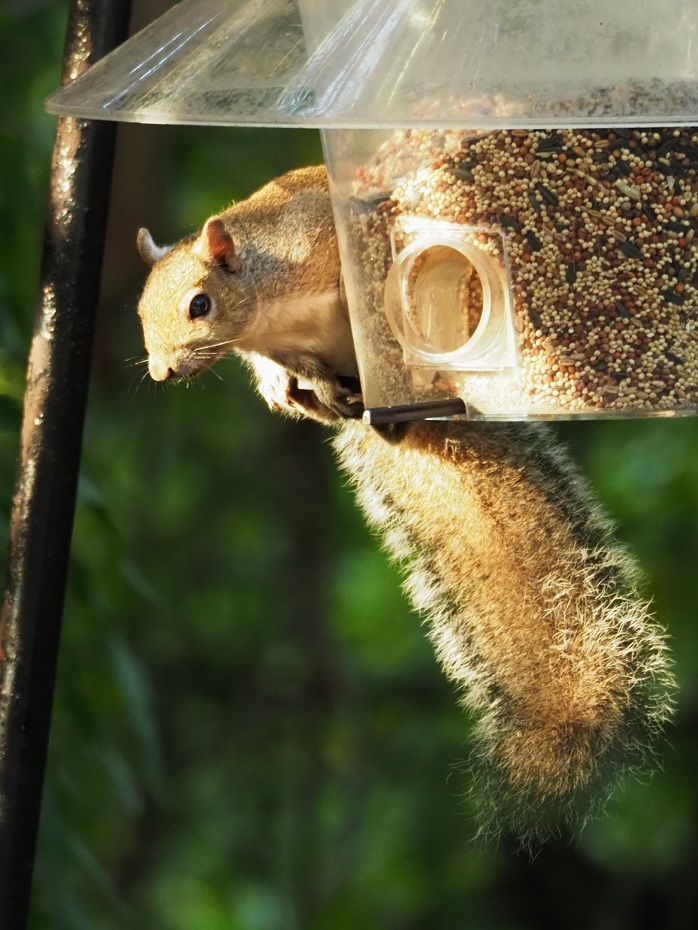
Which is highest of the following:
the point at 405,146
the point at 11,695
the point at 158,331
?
the point at 405,146

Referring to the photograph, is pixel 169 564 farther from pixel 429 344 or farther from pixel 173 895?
pixel 429 344

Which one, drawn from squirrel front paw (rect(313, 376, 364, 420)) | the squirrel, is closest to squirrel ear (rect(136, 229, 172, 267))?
the squirrel

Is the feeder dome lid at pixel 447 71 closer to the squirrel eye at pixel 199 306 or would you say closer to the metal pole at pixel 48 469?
the metal pole at pixel 48 469

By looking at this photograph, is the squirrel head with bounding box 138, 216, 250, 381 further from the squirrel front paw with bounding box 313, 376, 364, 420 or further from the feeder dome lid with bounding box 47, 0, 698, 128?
the feeder dome lid with bounding box 47, 0, 698, 128

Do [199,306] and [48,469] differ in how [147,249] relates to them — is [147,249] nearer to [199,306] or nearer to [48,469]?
[199,306]

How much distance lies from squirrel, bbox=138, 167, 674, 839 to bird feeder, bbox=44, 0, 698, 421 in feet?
0.57

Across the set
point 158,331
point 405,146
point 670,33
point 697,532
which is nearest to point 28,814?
point 158,331

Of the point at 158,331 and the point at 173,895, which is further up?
the point at 158,331

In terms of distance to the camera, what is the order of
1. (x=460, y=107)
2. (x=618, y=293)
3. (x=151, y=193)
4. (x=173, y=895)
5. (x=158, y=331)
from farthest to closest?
(x=173, y=895) < (x=151, y=193) < (x=158, y=331) < (x=618, y=293) < (x=460, y=107)

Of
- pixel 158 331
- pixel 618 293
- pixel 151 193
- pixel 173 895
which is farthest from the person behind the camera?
pixel 173 895

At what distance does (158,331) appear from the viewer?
50.2 inches

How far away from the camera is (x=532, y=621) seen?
1342 mm

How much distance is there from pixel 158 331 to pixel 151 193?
3.92 feet

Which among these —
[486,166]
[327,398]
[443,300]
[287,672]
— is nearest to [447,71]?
[486,166]
